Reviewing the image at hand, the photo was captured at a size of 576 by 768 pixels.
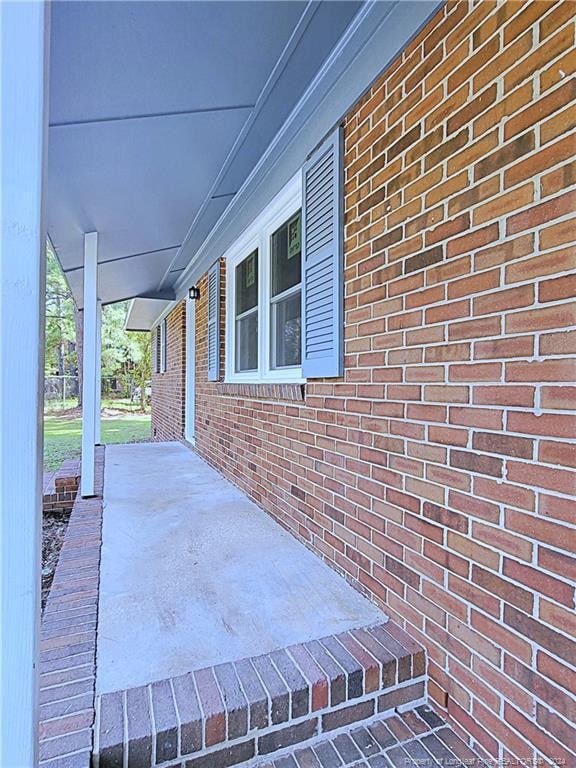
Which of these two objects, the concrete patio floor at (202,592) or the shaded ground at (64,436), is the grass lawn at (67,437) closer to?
the shaded ground at (64,436)

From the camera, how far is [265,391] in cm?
340

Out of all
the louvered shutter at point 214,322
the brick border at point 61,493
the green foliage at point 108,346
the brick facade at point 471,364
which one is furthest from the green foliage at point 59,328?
the brick facade at point 471,364

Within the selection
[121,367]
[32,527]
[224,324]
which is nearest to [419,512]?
[32,527]

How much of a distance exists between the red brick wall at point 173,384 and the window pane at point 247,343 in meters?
2.99

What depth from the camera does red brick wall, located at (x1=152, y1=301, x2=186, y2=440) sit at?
7500mm

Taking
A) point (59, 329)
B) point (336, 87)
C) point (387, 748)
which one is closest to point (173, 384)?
point (336, 87)

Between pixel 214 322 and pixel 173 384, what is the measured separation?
3.58m

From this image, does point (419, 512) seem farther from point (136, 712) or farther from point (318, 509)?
point (136, 712)

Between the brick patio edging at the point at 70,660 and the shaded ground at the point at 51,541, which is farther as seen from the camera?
the shaded ground at the point at 51,541

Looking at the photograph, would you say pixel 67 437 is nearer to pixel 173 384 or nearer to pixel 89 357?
pixel 173 384

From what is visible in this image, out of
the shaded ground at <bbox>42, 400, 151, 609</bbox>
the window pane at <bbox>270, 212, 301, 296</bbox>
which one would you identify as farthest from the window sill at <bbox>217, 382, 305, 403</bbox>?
the shaded ground at <bbox>42, 400, 151, 609</bbox>

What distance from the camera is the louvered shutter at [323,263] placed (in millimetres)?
2332

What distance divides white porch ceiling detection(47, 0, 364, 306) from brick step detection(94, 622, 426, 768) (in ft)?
8.36

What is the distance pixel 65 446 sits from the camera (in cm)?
970
